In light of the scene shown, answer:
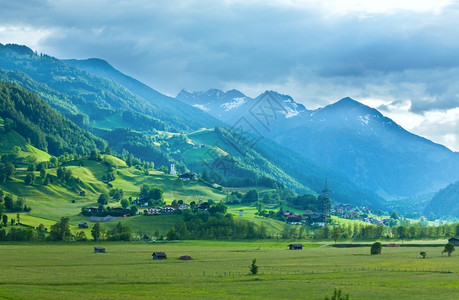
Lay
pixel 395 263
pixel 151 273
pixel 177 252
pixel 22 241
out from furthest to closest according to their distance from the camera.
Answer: pixel 22 241 → pixel 177 252 → pixel 395 263 → pixel 151 273

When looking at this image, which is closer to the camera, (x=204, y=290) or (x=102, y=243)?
(x=204, y=290)

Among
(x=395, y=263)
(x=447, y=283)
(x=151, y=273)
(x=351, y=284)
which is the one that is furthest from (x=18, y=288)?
(x=395, y=263)

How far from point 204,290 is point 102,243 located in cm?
9624

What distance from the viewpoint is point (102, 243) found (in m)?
170

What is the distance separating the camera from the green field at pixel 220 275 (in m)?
77.4

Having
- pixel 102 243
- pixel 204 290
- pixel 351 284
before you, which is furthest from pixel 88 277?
pixel 102 243

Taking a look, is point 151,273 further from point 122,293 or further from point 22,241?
point 22,241

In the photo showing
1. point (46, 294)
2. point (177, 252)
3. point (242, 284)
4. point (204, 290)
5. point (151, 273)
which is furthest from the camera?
point (177, 252)

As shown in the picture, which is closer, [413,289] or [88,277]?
[413,289]

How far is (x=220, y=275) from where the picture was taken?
3802 inches

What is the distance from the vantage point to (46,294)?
7538 centimetres

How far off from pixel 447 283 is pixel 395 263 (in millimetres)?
31634

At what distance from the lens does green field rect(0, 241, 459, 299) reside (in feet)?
254

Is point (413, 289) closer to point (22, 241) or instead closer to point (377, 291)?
point (377, 291)
